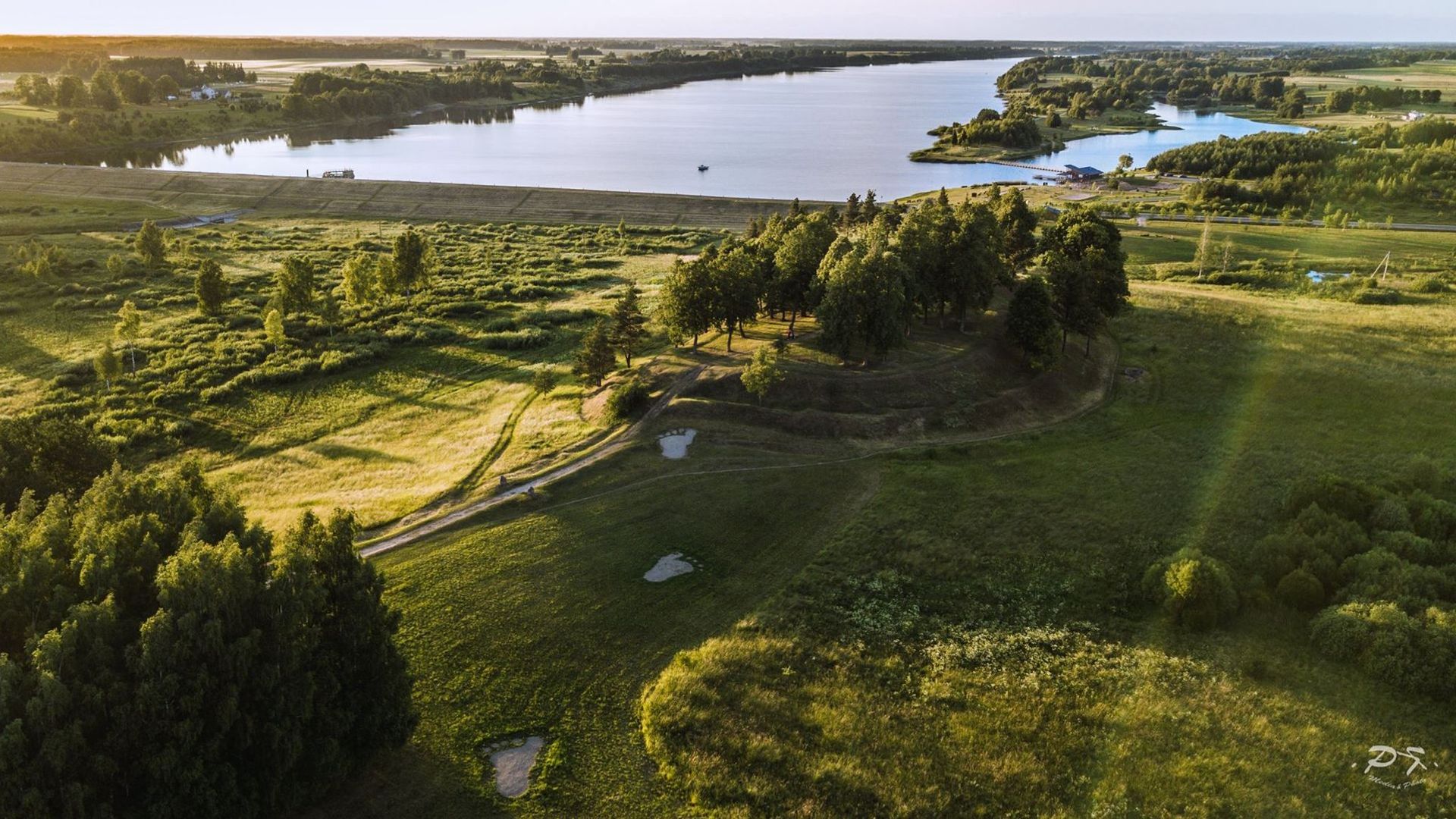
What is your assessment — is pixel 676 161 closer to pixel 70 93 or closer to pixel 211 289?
pixel 211 289

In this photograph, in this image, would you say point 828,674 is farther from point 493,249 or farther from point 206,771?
point 493,249

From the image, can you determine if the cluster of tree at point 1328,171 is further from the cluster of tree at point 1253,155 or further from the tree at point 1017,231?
the tree at point 1017,231

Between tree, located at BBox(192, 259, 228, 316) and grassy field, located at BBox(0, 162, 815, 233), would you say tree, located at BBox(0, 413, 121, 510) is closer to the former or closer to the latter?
tree, located at BBox(192, 259, 228, 316)

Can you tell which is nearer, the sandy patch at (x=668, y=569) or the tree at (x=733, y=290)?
the sandy patch at (x=668, y=569)

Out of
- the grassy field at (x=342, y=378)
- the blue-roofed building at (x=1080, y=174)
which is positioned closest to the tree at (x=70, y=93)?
the grassy field at (x=342, y=378)

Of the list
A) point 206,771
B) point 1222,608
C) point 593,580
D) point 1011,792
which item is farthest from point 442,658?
point 1222,608

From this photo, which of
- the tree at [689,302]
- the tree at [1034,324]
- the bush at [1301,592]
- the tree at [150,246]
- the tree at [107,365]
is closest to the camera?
the bush at [1301,592]

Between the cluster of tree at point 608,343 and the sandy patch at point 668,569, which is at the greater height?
the cluster of tree at point 608,343

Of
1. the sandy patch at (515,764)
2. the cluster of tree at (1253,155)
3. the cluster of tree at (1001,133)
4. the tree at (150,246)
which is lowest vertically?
the sandy patch at (515,764)
